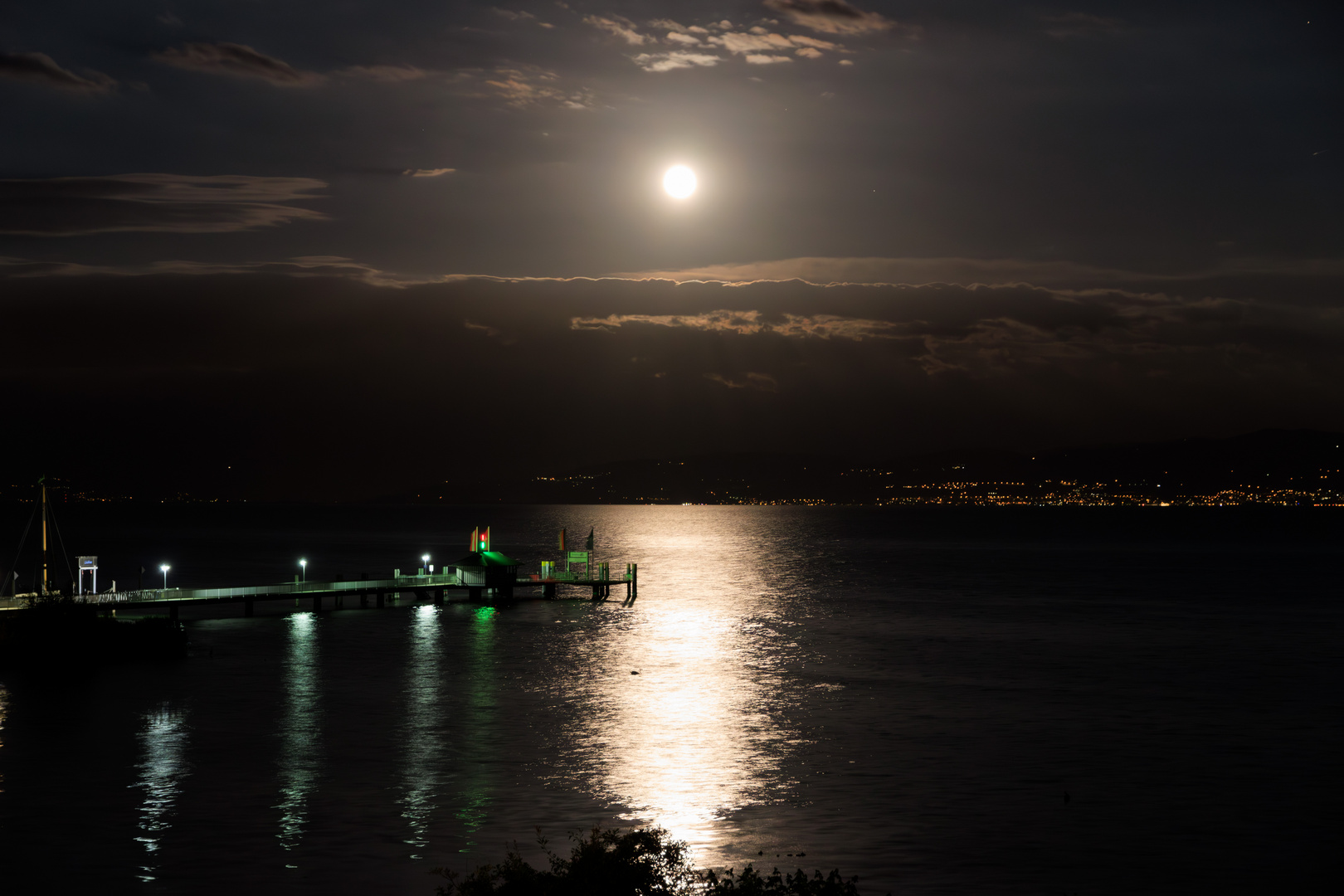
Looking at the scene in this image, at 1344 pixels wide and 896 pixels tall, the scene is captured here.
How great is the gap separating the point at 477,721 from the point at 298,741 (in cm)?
748

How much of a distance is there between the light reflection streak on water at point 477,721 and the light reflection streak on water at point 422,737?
97 cm

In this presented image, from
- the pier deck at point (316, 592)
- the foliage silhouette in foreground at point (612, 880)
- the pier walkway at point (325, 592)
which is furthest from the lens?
the pier walkway at point (325, 592)

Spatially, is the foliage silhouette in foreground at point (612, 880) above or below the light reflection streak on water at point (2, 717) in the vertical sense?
above

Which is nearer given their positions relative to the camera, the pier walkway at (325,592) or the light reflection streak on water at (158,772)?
the light reflection streak on water at (158,772)

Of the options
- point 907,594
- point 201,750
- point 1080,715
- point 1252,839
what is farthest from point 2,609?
point 907,594

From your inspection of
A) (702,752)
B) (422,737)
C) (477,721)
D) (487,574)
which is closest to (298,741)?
(422,737)

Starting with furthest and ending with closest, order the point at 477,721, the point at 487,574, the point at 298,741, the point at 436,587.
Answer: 1. the point at 487,574
2. the point at 436,587
3. the point at 477,721
4. the point at 298,741

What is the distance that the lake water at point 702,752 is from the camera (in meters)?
31.5

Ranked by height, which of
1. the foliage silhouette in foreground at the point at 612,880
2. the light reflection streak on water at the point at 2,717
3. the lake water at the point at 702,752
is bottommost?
the lake water at the point at 702,752

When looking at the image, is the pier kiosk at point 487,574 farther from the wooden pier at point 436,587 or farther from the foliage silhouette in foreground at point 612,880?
the foliage silhouette in foreground at point 612,880

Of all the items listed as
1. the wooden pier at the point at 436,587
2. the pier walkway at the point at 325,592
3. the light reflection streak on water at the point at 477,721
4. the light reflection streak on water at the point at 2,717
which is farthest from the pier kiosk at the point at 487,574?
the light reflection streak on water at the point at 2,717

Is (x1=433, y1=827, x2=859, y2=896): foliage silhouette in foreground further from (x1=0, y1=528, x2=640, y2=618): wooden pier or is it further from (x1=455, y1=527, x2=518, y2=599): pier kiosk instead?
(x1=455, y1=527, x2=518, y2=599): pier kiosk

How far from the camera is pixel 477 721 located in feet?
163

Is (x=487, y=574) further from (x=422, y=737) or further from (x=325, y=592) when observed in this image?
(x=422, y=737)
